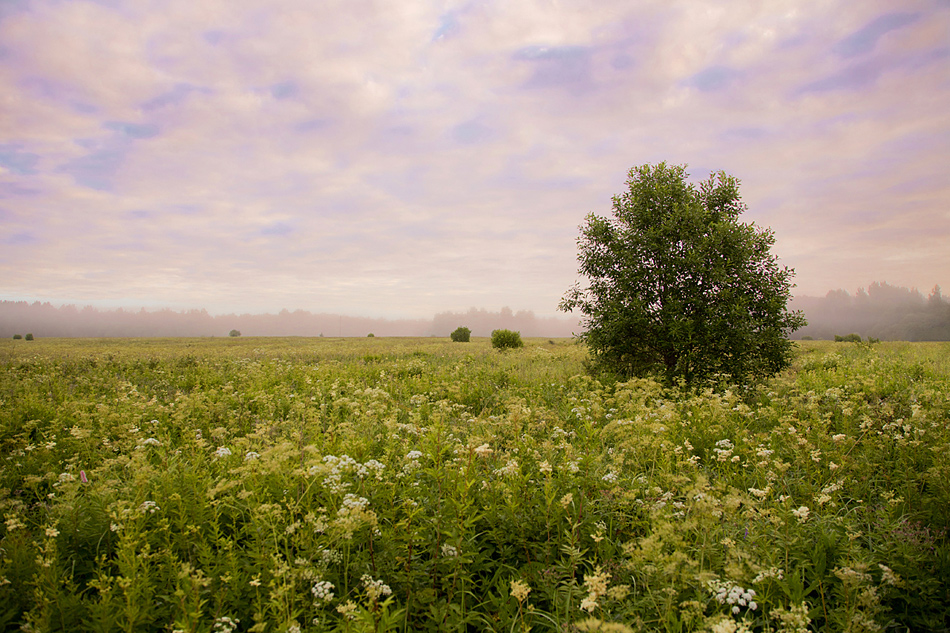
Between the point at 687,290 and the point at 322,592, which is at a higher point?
the point at 687,290

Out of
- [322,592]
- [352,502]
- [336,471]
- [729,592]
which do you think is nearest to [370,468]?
[336,471]

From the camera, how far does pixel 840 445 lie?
580cm

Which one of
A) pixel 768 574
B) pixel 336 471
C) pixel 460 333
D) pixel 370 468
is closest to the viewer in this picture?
pixel 768 574

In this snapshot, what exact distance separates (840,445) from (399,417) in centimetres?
725

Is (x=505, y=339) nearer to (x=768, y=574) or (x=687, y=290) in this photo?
(x=687, y=290)

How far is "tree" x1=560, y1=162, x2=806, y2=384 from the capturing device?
1168cm

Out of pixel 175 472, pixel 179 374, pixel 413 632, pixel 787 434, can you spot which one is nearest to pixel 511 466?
pixel 413 632

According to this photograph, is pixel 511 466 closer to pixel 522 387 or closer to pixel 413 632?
pixel 413 632

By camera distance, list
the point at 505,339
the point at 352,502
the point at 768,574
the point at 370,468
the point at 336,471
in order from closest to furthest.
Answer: the point at 768,574
the point at 352,502
the point at 336,471
the point at 370,468
the point at 505,339

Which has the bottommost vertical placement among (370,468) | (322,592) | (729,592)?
(729,592)

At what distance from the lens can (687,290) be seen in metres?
12.2

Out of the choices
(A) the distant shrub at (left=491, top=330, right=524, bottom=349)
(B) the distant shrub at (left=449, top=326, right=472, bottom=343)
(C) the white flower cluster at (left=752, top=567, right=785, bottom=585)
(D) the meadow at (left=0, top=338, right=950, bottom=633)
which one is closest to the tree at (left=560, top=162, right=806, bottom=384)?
(D) the meadow at (left=0, top=338, right=950, bottom=633)

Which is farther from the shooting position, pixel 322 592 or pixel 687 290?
pixel 687 290

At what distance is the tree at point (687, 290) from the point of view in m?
11.7
